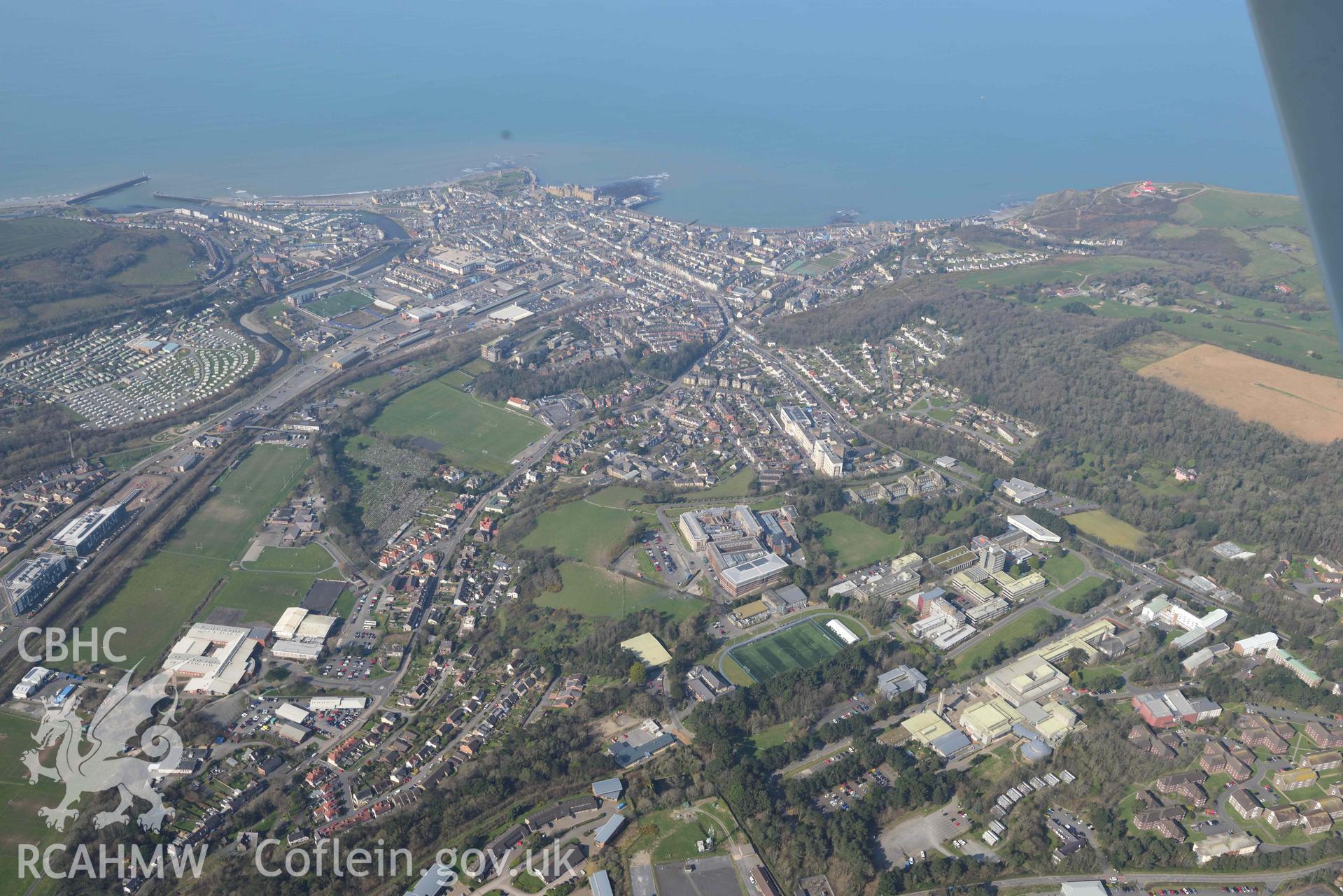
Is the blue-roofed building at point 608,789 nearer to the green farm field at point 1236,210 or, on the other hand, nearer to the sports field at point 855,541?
the sports field at point 855,541

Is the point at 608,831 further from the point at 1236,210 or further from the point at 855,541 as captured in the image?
the point at 1236,210

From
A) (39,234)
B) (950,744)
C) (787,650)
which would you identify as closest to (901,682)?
(950,744)

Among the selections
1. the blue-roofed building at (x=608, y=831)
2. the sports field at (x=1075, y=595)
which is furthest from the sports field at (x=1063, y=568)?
the blue-roofed building at (x=608, y=831)

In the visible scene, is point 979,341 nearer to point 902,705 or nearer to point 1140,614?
point 1140,614

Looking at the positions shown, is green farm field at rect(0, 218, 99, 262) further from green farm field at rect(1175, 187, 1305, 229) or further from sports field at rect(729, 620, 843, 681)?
green farm field at rect(1175, 187, 1305, 229)

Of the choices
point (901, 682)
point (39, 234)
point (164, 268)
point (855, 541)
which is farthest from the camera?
point (39, 234)
